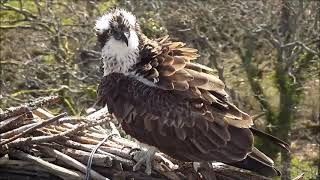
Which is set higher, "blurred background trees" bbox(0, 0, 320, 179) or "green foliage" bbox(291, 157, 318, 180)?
"blurred background trees" bbox(0, 0, 320, 179)

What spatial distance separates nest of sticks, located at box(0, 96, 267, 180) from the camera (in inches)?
161

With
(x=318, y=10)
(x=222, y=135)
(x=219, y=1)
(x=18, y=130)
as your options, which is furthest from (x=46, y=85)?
(x=222, y=135)

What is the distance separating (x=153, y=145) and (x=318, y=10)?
4256mm

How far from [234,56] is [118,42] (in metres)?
4.48

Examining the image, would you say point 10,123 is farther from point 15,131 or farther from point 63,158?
point 63,158

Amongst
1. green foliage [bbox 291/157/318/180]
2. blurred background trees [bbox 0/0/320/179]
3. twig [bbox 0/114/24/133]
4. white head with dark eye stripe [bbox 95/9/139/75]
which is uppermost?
white head with dark eye stripe [bbox 95/9/139/75]

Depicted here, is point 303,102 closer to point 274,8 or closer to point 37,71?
point 274,8

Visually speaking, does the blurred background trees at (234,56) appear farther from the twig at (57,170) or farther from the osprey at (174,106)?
the twig at (57,170)

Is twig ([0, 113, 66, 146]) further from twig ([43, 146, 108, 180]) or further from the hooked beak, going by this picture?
the hooked beak

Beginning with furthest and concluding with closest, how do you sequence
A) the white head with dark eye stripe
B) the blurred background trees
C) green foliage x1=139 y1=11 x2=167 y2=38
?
the blurred background trees < green foliage x1=139 y1=11 x2=167 y2=38 < the white head with dark eye stripe

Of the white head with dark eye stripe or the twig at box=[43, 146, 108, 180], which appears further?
the white head with dark eye stripe

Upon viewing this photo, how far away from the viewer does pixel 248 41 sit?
842 centimetres

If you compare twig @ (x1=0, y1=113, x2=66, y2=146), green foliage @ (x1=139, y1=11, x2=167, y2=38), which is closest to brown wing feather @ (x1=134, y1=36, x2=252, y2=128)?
twig @ (x1=0, y1=113, x2=66, y2=146)

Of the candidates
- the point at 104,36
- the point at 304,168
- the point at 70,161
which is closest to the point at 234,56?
the point at 304,168
